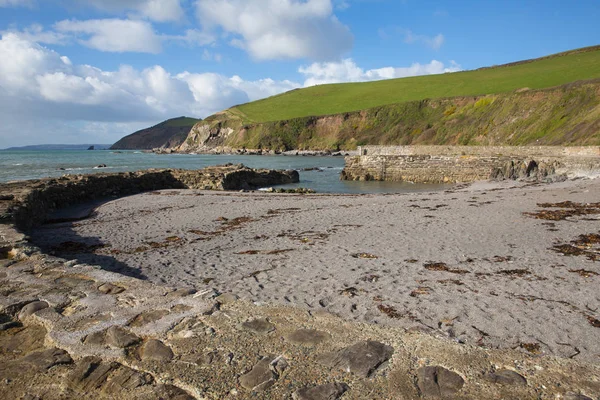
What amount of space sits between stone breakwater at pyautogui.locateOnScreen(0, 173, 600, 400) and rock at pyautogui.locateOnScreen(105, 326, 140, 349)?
11 mm

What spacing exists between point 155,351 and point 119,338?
0.49m

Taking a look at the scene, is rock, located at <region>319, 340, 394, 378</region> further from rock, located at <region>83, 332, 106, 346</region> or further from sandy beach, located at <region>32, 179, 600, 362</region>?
rock, located at <region>83, 332, 106, 346</region>

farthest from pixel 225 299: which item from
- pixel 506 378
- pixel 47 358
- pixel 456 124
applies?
pixel 456 124

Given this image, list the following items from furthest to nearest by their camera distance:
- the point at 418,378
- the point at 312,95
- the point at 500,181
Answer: the point at 312,95 < the point at 500,181 < the point at 418,378

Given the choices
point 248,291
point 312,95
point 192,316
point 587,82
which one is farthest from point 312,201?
point 312,95

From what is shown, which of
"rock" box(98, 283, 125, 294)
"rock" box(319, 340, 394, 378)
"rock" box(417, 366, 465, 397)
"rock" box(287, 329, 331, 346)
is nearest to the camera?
"rock" box(417, 366, 465, 397)

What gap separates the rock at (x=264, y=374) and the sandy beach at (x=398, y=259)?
1294 mm

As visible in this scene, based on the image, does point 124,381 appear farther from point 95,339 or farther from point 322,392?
point 322,392

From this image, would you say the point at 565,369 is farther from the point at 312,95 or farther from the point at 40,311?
the point at 312,95

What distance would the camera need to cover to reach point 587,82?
50.9 meters

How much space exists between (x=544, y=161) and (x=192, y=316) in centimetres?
3226

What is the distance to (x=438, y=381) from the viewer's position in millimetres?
3391

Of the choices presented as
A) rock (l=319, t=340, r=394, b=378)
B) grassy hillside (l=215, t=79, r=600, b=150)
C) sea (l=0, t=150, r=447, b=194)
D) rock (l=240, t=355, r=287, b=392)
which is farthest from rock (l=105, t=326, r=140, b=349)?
grassy hillside (l=215, t=79, r=600, b=150)

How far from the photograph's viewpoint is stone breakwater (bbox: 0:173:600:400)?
3.32 meters
